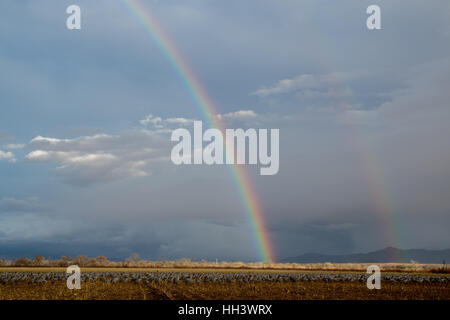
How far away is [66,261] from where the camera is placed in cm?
13638
